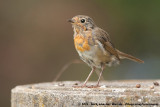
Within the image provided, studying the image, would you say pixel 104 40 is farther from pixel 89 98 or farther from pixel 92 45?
pixel 89 98

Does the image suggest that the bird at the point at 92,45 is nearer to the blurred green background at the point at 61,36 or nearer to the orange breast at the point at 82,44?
the orange breast at the point at 82,44

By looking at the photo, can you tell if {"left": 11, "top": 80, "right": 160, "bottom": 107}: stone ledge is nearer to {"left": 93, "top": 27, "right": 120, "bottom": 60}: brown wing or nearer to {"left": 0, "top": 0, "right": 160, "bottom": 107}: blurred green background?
{"left": 93, "top": 27, "right": 120, "bottom": 60}: brown wing

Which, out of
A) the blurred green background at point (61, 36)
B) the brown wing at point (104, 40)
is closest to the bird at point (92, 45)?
the brown wing at point (104, 40)

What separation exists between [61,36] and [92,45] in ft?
16.3

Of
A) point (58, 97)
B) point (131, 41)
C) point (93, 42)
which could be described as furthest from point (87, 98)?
point (131, 41)

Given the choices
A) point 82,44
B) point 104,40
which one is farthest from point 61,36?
point 82,44

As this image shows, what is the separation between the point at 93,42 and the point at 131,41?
4.86 meters

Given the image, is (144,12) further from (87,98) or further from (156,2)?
(87,98)

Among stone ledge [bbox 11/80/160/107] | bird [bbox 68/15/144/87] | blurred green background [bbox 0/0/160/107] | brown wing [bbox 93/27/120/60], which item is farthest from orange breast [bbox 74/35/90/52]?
blurred green background [bbox 0/0/160/107]

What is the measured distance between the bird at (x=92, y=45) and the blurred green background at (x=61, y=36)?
A: 3.76 m

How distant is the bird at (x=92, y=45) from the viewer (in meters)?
4.21

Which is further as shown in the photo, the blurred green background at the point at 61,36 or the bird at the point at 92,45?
the blurred green background at the point at 61,36

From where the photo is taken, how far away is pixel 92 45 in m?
4.22

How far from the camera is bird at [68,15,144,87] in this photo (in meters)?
4.21
